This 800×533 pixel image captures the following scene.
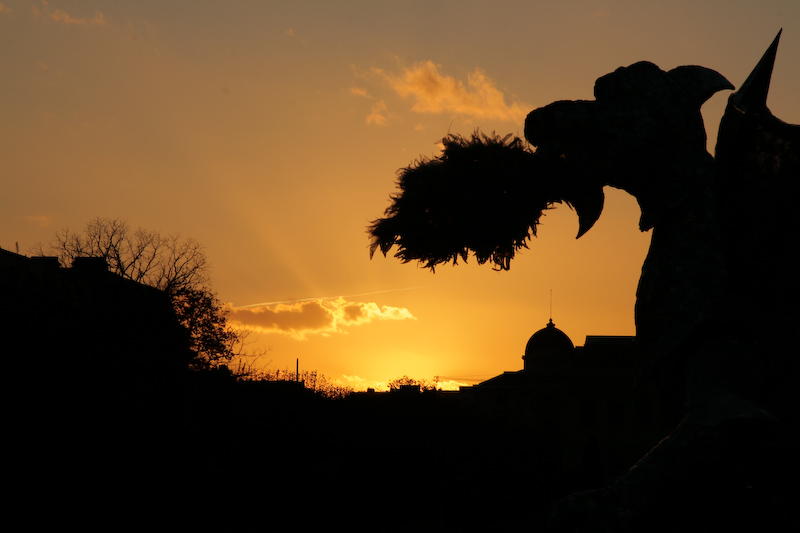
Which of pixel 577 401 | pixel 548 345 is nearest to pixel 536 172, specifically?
pixel 577 401

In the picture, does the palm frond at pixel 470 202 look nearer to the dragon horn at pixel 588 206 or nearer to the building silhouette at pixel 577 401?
A: the dragon horn at pixel 588 206

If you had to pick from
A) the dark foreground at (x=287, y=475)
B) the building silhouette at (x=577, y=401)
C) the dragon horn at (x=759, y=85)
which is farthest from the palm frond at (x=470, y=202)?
the building silhouette at (x=577, y=401)

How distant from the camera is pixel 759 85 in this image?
1.97 meters

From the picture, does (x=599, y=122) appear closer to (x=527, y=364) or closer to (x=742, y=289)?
(x=742, y=289)

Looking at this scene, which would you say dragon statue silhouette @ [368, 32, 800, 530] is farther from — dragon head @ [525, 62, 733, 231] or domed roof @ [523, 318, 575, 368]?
domed roof @ [523, 318, 575, 368]

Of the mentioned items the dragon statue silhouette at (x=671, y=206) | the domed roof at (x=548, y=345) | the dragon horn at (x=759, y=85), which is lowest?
the dragon statue silhouette at (x=671, y=206)

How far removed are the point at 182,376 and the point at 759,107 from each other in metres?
A: 12.8

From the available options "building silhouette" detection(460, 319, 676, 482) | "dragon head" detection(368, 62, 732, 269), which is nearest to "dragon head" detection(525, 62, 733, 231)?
"dragon head" detection(368, 62, 732, 269)

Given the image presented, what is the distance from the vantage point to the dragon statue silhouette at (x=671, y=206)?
1987 mm

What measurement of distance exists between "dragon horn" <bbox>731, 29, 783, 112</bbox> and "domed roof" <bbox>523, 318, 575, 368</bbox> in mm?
65866

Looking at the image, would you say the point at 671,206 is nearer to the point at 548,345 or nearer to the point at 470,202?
the point at 470,202

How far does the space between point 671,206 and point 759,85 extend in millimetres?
423

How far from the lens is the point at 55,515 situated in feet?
29.2

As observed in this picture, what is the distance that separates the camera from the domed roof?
66.4 m
